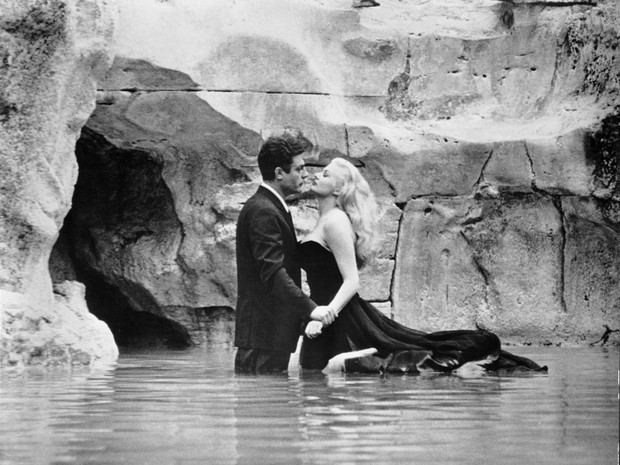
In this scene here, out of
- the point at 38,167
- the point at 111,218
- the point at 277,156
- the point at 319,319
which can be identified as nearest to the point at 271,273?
the point at 319,319

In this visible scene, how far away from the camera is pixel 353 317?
8.21m

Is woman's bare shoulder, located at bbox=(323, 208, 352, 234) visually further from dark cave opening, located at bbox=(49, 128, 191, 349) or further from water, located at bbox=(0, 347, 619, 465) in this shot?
dark cave opening, located at bbox=(49, 128, 191, 349)

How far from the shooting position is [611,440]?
457 centimetres

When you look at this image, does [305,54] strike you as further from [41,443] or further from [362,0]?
[41,443]

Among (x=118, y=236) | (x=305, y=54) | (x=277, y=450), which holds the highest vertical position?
(x=305, y=54)

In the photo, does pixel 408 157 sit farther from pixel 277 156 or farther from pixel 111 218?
pixel 277 156

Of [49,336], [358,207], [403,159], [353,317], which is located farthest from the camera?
[403,159]

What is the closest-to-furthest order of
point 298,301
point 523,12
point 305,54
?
point 298,301 → point 305,54 → point 523,12

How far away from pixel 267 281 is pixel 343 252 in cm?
55

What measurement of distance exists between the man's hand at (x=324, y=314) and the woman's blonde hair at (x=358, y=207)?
569mm

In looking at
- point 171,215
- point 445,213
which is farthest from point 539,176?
point 171,215

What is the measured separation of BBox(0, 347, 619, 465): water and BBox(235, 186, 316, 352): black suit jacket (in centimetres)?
31

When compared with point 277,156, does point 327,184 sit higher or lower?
lower

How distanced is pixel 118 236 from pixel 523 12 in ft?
15.8
